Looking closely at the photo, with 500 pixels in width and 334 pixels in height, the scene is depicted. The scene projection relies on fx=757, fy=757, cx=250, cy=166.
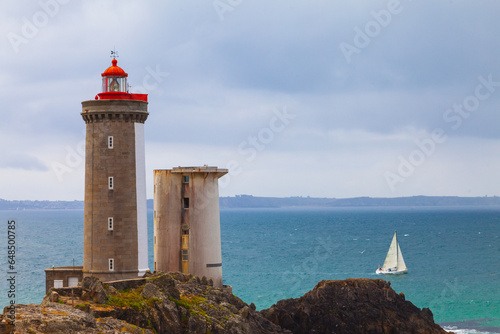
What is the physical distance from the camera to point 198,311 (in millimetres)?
31062

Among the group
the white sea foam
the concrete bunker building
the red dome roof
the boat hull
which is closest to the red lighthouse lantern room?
the red dome roof

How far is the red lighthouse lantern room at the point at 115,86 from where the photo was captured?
3622 cm

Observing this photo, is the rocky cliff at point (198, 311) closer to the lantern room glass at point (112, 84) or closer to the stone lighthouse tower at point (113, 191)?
the stone lighthouse tower at point (113, 191)

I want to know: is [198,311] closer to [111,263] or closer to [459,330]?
[111,263]

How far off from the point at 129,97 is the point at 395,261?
65.8 metres

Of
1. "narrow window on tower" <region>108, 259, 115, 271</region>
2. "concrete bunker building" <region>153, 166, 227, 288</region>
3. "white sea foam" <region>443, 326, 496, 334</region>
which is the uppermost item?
"concrete bunker building" <region>153, 166, 227, 288</region>

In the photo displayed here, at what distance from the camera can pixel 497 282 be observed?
8531 centimetres

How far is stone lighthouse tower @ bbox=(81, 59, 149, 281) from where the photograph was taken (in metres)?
35.4

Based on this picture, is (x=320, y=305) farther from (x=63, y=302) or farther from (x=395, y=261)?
(x=395, y=261)

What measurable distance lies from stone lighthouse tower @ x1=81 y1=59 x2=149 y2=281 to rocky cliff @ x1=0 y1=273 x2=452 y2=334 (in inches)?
108

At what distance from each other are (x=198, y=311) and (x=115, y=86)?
12.1 m

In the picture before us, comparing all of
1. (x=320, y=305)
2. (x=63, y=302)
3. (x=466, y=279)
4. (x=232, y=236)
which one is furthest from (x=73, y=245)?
(x=63, y=302)

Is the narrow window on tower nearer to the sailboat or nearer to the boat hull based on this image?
the boat hull

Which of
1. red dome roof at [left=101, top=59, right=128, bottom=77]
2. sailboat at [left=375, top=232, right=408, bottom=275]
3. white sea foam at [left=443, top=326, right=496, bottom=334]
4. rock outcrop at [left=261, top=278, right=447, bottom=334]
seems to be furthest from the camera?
sailboat at [left=375, top=232, right=408, bottom=275]
